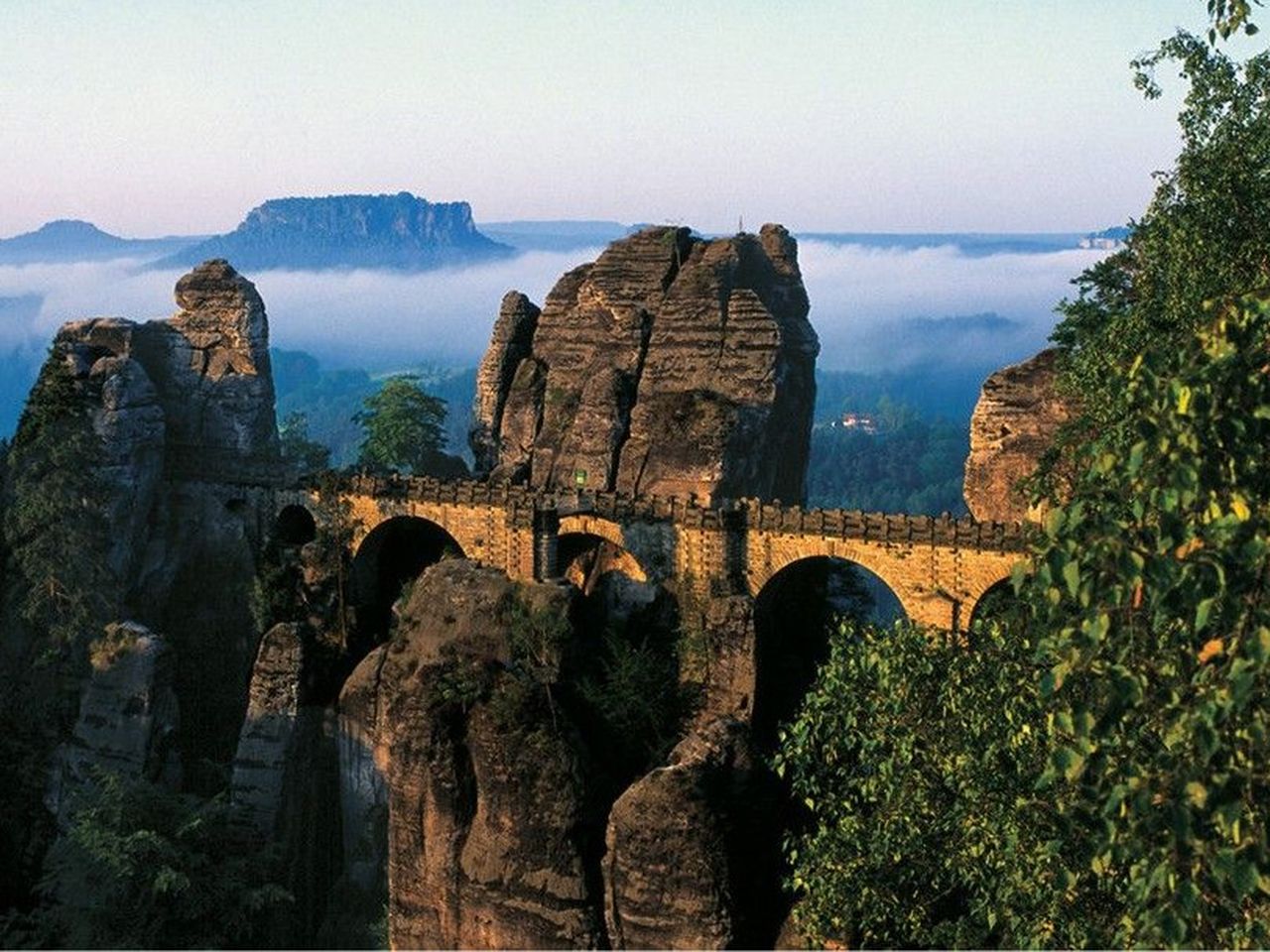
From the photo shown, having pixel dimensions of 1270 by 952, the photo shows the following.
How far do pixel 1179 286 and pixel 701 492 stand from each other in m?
26.1

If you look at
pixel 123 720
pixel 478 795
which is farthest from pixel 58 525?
pixel 478 795

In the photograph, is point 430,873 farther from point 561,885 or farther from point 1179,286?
point 1179,286

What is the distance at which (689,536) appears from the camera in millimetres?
47719

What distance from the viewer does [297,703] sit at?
47.0 m

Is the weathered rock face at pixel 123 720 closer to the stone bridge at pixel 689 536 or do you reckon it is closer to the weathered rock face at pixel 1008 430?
the stone bridge at pixel 689 536

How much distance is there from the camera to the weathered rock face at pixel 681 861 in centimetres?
3434

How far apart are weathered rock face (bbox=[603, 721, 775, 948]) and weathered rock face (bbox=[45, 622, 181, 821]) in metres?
18.8

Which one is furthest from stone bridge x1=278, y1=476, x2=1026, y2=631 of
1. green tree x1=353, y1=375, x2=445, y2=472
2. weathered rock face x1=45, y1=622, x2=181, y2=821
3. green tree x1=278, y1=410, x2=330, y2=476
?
green tree x1=353, y1=375, x2=445, y2=472

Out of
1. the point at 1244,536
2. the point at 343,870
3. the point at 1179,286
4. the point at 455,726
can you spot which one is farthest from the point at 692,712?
the point at 1244,536

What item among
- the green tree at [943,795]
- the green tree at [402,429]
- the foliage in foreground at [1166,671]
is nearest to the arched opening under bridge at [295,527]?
the green tree at [402,429]

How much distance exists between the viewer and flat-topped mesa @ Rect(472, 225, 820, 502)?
52.5m

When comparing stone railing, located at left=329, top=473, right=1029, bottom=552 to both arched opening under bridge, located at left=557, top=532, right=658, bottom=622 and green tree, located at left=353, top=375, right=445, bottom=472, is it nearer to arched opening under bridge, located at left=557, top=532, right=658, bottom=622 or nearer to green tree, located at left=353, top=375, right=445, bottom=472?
arched opening under bridge, located at left=557, top=532, right=658, bottom=622

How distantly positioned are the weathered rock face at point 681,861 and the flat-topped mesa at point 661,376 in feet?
55.6

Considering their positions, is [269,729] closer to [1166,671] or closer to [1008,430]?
[1008,430]
